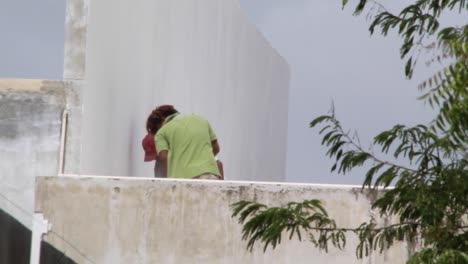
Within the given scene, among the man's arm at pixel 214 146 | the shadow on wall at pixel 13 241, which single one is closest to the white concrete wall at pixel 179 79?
the shadow on wall at pixel 13 241

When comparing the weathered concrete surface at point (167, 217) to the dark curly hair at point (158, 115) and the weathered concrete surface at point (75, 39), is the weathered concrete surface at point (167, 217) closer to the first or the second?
the weathered concrete surface at point (75, 39)

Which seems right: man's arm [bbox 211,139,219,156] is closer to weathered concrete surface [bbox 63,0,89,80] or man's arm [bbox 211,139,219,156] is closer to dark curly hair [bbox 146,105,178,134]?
dark curly hair [bbox 146,105,178,134]

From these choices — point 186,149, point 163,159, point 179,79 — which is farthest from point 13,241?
point 179,79

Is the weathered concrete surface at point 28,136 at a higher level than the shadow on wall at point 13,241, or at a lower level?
higher

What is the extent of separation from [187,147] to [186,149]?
24 millimetres

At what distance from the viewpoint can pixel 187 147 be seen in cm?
1298

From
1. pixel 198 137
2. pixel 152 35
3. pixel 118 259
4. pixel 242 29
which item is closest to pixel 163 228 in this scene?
pixel 118 259

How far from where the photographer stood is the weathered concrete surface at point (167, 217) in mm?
11656

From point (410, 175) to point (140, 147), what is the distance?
7141 mm

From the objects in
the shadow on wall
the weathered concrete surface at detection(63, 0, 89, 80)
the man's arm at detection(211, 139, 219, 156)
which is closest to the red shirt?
the man's arm at detection(211, 139, 219, 156)

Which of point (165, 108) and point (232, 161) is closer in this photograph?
point (165, 108)

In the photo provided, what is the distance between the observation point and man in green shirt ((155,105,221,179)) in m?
13.0

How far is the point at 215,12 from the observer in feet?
67.9

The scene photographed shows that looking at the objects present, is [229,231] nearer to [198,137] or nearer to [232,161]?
[198,137]
